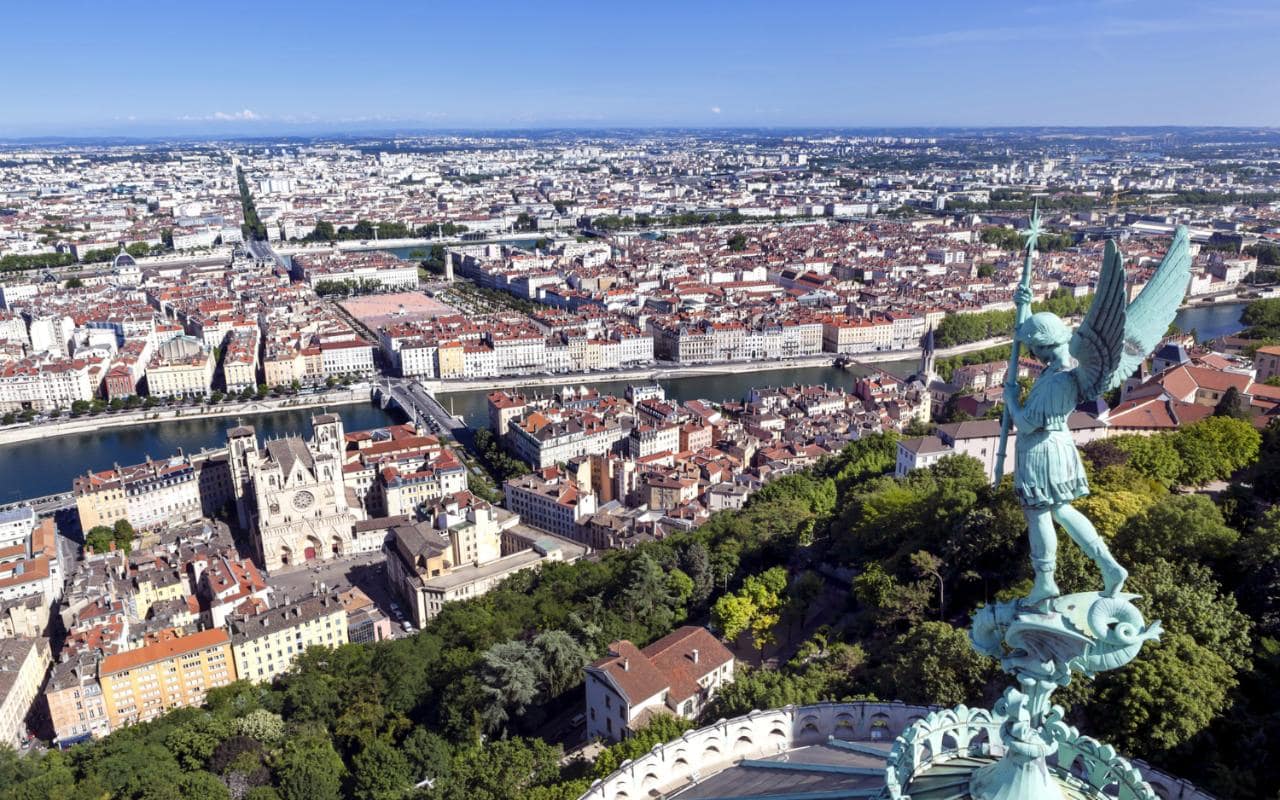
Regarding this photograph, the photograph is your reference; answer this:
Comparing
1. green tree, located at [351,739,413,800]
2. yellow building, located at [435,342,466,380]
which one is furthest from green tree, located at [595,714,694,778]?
yellow building, located at [435,342,466,380]

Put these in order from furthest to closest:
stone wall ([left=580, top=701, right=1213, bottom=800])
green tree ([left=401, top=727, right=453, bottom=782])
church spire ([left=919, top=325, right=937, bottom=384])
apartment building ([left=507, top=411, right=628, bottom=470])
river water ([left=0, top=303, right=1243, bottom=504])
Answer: church spire ([left=919, top=325, right=937, bottom=384]) < river water ([left=0, top=303, right=1243, bottom=504]) < apartment building ([left=507, top=411, right=628, bottom=470]) < green tree ([left=401, top=727, right=453, bottom=782]) < stone wall ([left=580, top=701, right=1213, bottom=800])

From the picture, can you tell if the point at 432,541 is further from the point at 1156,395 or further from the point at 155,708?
the point at 1156,395

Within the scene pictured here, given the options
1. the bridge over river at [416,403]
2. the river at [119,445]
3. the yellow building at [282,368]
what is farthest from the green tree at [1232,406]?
the yellow building at [282,368]

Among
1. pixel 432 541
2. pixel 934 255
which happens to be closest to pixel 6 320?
pixel 432 541

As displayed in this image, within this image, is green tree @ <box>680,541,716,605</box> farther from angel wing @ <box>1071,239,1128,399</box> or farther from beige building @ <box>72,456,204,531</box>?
beige building @ <box>72,456,204,531</box>

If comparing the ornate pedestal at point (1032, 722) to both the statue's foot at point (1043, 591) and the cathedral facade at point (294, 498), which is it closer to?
the statue's foot at point (1043, 591)
